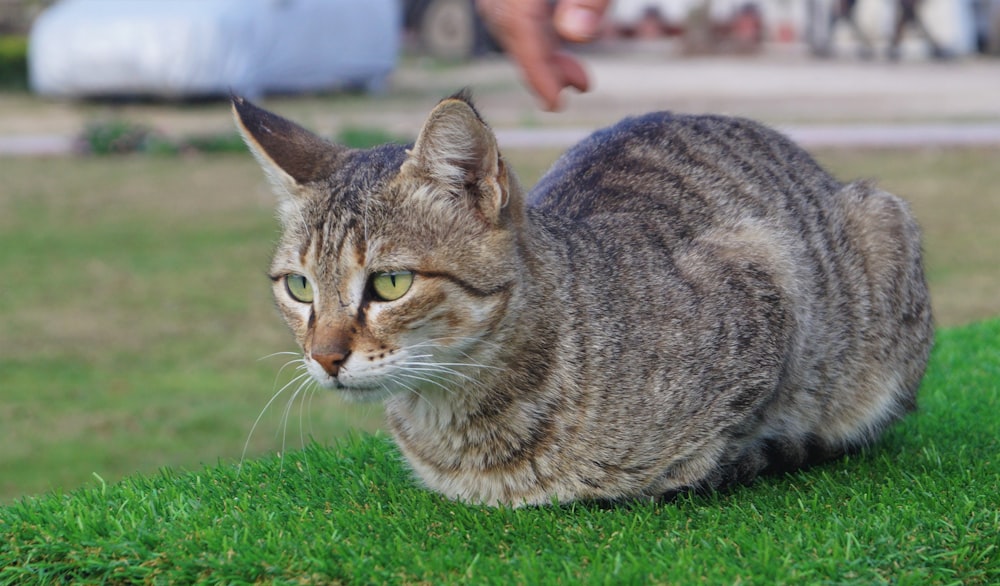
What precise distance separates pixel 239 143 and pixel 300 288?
11934 millimetres

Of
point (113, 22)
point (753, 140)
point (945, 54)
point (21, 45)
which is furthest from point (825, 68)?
point (753, 140)

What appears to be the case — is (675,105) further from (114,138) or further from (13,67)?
(13,67)

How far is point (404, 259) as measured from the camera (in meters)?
3.30

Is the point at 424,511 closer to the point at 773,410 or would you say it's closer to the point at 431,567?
the point at 431,567

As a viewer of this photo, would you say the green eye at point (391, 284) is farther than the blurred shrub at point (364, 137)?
No

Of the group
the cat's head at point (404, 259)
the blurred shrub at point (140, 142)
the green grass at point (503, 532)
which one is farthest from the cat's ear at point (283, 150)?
the blurred shrub at point (140, 142)

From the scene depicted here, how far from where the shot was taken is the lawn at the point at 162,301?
23.4 ft

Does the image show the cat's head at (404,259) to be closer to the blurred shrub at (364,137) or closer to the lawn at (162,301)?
the lawn at (162,301)

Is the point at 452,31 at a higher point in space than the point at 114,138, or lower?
lower

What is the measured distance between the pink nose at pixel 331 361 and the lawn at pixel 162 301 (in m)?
0.65

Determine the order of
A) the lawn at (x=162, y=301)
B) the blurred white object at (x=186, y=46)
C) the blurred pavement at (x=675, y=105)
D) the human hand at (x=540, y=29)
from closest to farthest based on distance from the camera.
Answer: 1. the human hand at (x=540, y=29)
2. the lawn at (x=162, y=301)
3. the blurred pavement at (x=675, y=105)
4. the blurred white object at (x=186, y=46)

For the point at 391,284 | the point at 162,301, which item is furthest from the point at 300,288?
the point at 162,301

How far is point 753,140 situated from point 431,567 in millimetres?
2096

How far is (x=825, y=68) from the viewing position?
23250 mm
